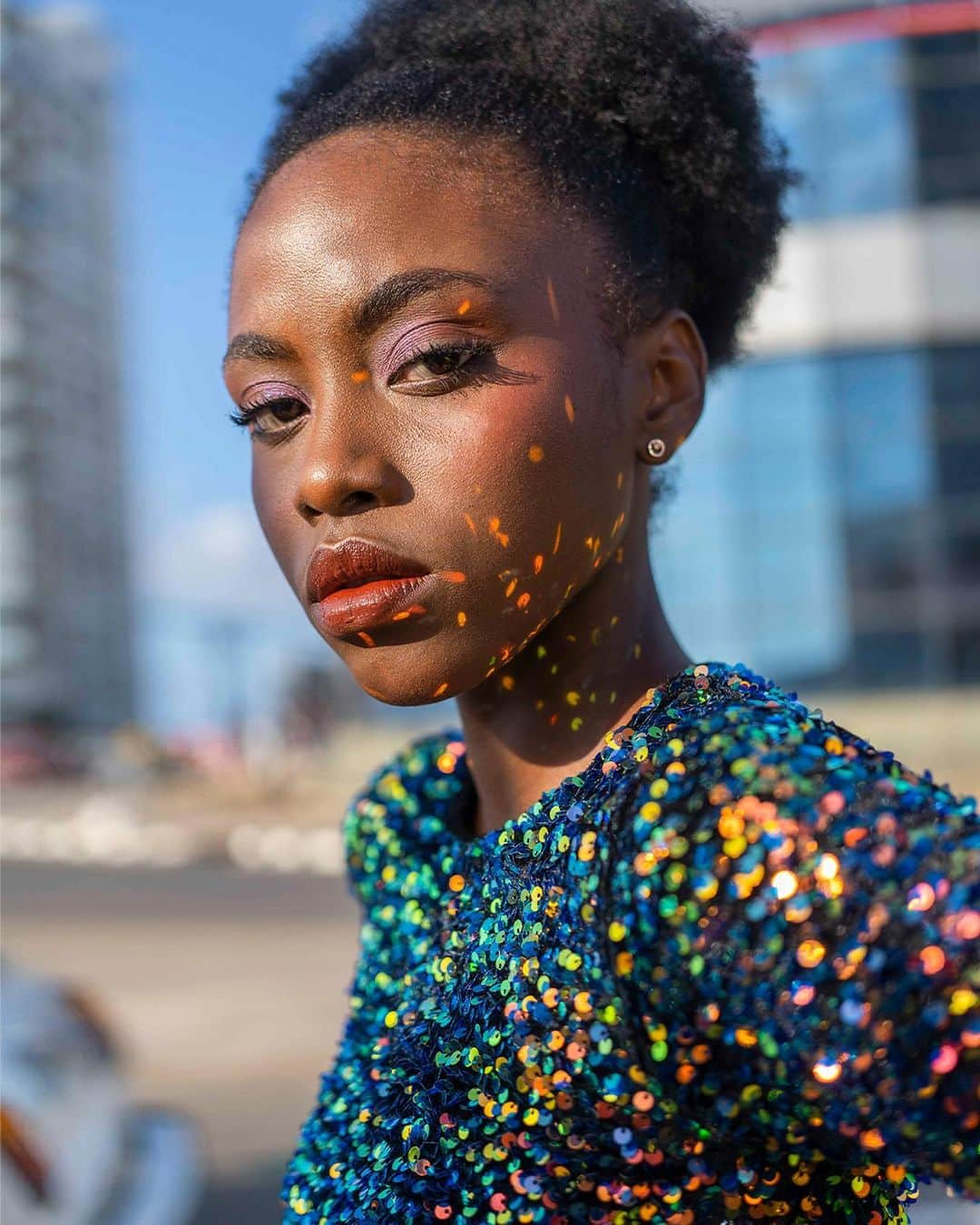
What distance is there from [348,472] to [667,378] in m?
0.40

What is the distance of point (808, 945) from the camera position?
954mm

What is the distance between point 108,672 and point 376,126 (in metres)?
75.3

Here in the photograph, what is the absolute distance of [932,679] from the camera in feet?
60.4

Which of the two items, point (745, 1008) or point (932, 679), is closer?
point (745, 1008)

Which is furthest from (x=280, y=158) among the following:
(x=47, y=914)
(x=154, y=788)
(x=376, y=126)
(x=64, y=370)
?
(x=64, y=370)

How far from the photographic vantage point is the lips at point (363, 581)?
1.28m

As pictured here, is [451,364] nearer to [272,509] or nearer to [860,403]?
[272,509]

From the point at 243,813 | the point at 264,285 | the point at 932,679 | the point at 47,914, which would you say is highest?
the point at 932,679

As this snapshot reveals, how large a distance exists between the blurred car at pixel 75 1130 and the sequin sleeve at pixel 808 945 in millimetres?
2501

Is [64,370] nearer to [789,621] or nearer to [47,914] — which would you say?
[789,621]

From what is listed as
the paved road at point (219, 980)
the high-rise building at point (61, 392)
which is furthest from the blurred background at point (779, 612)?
the high-rise building at point (61, 392)

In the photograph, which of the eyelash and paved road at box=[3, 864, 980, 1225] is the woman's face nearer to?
the eyelash

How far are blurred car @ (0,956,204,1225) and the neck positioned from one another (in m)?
2.16

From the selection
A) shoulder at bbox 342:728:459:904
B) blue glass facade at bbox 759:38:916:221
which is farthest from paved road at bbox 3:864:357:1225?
blue glass facade at bbox 759:38:916:221
